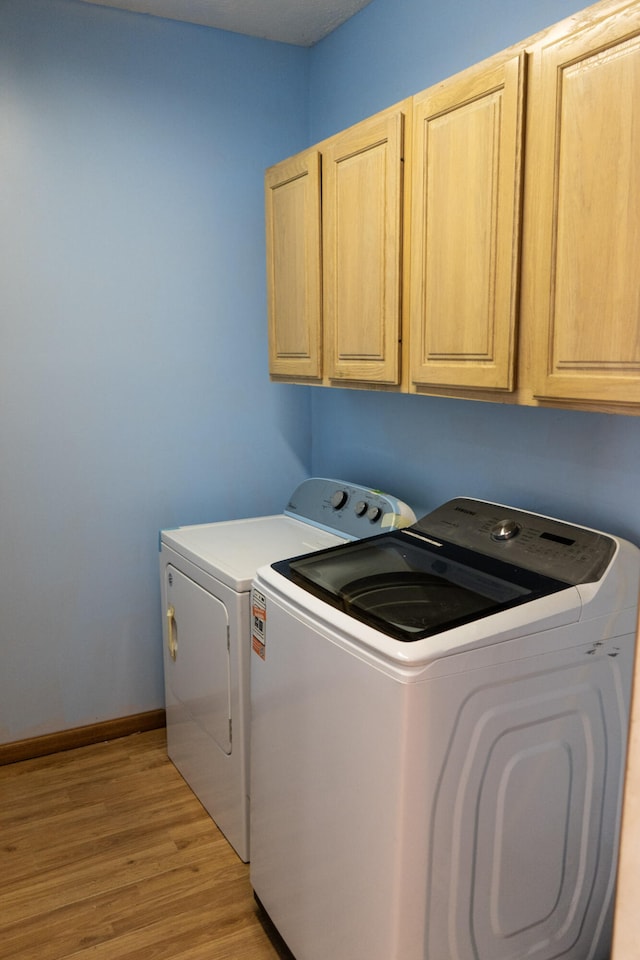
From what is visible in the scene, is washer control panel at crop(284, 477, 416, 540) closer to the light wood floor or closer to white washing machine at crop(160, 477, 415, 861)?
white washing machine at crop(160, 477, 415, 861)

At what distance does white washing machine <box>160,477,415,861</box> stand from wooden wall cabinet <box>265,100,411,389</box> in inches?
19.6

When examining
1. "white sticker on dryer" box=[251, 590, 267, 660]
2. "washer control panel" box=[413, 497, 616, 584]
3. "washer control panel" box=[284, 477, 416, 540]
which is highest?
"washer control panel" box=[413, 497, 616, 584]

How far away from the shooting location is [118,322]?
8.75 ft

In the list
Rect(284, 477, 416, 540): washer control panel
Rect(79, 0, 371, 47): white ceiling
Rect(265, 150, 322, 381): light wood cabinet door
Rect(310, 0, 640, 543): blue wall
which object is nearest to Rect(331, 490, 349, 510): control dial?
Rect(284, 477, 416, 540): washer control panel

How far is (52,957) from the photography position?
6.11ft

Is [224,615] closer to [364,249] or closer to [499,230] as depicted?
[364,249]

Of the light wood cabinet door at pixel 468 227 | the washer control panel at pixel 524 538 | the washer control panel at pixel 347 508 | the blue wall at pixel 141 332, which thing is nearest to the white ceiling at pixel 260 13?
the blue wall at pixel 141 332

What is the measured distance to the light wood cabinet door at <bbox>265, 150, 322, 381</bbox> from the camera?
2.29 m

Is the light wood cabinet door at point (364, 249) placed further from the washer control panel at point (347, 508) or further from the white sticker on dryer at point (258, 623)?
the white sticker on dryer at point (258, 623)

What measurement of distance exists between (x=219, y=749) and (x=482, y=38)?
2.20 m

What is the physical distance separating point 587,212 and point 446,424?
999mm

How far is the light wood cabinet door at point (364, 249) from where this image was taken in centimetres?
191

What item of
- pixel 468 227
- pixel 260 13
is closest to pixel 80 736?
pixel 468 227

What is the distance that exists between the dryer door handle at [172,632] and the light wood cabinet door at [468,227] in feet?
4.25
